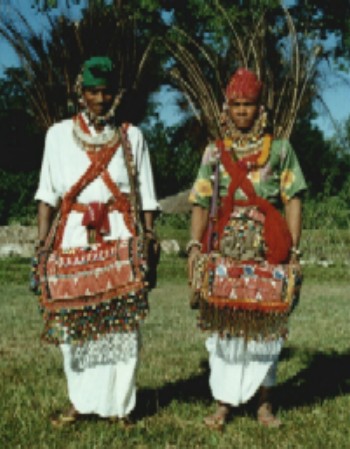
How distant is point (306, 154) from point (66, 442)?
5287 centimetres

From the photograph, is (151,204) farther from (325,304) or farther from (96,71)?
(325,304)

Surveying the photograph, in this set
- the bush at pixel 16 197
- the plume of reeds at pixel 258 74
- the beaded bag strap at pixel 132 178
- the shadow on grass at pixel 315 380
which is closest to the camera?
the beaded bag strap at pixel 132 178

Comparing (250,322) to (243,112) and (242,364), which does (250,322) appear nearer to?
(242,364)

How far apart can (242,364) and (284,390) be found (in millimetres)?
1054

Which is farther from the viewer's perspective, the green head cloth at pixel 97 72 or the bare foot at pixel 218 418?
the bare foot at pixel 218 418

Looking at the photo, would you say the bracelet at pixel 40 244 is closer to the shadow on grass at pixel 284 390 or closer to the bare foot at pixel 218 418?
the shadow on grass at pixel 284 390

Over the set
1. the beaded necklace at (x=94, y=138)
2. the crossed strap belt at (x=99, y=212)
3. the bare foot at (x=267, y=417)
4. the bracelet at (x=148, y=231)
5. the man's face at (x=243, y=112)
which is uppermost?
the man's face at (x=243, y=112)

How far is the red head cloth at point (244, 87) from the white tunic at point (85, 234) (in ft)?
1.93

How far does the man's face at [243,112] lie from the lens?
176 inches

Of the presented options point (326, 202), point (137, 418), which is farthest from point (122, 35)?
point (326, 202)

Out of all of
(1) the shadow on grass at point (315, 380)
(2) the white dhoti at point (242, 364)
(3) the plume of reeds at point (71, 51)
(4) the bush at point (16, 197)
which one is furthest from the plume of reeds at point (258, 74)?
(4) the bush at point (16, 197)

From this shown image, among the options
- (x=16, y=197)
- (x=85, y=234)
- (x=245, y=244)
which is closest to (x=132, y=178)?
(x=85, y=234)

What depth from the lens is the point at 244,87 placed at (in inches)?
174

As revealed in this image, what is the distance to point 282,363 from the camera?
20.9ft
